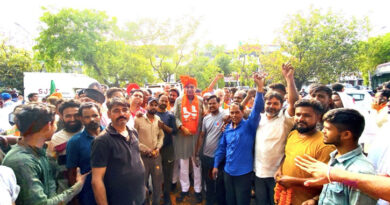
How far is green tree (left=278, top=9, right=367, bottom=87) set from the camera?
13930 mm

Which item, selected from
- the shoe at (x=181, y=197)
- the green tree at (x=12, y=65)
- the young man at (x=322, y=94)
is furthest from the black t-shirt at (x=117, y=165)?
the green tree at (x=12, y=65)

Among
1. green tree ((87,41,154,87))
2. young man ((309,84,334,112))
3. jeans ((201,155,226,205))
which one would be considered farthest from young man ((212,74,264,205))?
green tree ((87,41,154,87))

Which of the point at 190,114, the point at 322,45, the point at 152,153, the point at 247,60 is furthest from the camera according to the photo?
the point at 247,60

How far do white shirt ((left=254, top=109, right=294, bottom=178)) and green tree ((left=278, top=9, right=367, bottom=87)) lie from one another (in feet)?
41.1

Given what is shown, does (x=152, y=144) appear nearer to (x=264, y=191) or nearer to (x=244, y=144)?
(x=244, y=144)

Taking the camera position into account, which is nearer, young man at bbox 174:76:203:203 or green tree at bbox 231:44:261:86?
young man at bbox 174:76:203:203

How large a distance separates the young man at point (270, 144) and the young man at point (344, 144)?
0.83 meters

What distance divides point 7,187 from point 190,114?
3.18 meters

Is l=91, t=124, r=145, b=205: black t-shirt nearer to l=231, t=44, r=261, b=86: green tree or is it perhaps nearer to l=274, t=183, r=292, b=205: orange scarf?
l=274, t=183, r=292, b=205: orange scarf

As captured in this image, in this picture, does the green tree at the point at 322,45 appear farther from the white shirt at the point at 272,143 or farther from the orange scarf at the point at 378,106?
the white shirt at the point at 272,143

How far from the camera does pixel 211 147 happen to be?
398 centimetres

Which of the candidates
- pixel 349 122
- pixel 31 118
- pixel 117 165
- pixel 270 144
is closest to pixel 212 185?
pixel 270 144

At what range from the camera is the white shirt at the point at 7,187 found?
1398 millimetres

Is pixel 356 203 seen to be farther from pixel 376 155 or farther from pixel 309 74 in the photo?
pixel 309 74
